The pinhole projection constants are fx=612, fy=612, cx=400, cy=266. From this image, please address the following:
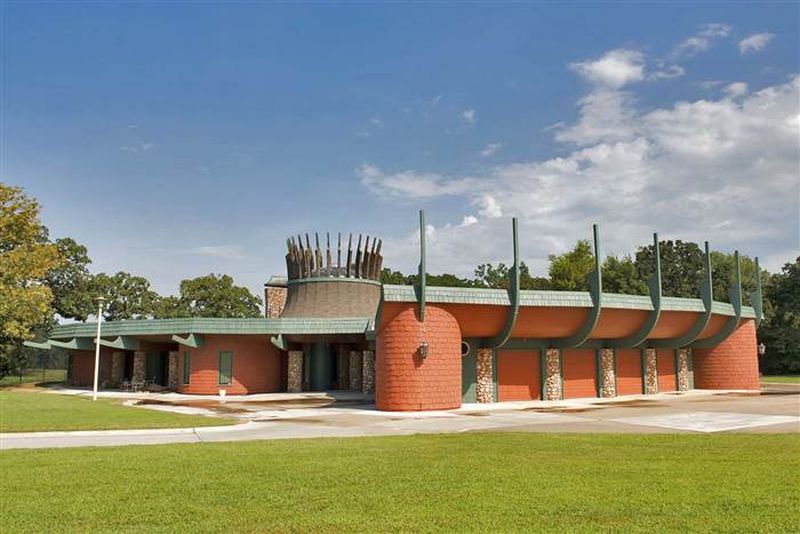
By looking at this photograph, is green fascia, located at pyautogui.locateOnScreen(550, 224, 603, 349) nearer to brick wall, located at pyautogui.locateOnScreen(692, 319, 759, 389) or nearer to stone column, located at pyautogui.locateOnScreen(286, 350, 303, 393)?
brick wall, located at pyautogui.locateOnScreen(692, 319, 759, 389)

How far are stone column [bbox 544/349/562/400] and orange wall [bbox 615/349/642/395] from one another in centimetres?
426

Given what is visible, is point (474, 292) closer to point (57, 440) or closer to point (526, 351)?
point (526, 351)

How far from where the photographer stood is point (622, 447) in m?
12.5

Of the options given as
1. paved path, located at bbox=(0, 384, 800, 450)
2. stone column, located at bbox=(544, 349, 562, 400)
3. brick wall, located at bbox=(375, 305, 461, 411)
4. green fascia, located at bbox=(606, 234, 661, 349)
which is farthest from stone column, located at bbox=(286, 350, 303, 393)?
green fascia, located at bbox=(606, 234, 661, 349)

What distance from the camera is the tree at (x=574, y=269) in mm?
66000

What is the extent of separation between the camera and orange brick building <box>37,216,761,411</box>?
23.5 meters

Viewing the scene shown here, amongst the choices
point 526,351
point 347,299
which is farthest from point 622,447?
point 347,299

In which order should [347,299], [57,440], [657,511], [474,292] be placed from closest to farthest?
1. [657,511]
2. [57,440]
3. [474,292]
4. [347,299]

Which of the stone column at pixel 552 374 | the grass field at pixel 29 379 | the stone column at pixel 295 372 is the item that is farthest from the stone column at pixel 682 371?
the grass field at pixel 29 379

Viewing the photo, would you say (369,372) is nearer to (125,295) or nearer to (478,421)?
(478,421)

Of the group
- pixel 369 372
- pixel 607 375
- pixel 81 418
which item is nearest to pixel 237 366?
pixel 369 372

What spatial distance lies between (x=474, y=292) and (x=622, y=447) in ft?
39.8

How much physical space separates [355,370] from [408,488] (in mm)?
28530

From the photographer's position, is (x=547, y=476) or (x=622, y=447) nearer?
(x=547, y=476)
